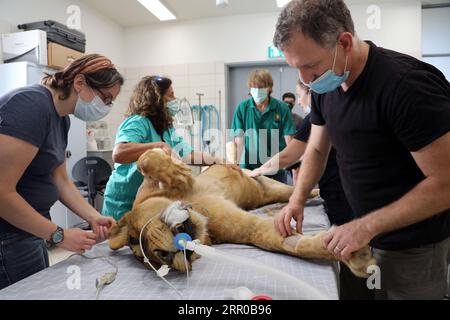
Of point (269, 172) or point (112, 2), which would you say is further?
point (112, 2)

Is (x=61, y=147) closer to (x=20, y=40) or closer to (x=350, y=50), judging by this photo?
(x=350, y=50)

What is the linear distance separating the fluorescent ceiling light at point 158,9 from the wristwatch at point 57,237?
4.08m

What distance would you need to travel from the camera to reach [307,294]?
0.86 meters

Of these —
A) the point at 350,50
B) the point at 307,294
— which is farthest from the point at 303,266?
the point at 350,50

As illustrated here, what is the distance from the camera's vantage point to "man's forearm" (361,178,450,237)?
0.88 meters

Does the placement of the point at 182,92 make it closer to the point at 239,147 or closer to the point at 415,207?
the point at 239,147

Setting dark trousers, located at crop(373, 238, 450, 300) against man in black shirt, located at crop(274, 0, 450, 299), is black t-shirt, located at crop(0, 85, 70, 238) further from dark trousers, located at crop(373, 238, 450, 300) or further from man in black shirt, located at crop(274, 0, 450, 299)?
dark trousers, located at crop(373, 238, 450, 300)

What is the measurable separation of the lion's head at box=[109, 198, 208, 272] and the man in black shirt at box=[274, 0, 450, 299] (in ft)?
1.39

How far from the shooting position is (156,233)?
1.06 metres

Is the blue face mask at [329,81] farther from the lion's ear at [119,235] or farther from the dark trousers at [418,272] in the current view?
the lion's ear at [119,235]

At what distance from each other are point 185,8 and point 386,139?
14.5ft

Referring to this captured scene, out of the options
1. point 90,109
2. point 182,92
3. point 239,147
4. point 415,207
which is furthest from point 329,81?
point 182,92

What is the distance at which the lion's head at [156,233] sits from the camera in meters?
1.03

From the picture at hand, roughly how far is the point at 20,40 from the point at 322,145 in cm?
339
